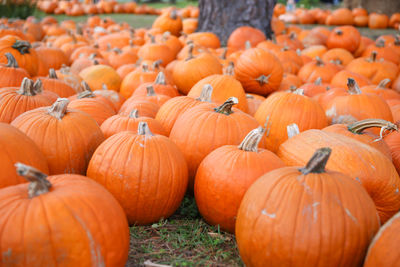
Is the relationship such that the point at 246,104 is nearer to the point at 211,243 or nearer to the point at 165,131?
the point at 165,131

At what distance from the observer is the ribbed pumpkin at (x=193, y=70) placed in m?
4.26

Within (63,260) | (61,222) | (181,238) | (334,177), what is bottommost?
(181,238)

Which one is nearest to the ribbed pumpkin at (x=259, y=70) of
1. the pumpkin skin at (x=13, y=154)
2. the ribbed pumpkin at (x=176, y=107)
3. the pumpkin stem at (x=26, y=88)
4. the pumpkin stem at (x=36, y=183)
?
the ribbed pumpkin at (x=176, y=107)

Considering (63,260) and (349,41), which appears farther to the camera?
(349,41)

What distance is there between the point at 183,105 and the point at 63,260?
1807 mm

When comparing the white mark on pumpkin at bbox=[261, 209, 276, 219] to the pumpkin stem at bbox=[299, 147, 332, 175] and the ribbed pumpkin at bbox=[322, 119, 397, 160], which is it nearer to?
the pumpkin stem at bbox=[299, 147, 332, 175]

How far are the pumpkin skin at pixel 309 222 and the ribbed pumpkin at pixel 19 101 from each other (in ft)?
6.84

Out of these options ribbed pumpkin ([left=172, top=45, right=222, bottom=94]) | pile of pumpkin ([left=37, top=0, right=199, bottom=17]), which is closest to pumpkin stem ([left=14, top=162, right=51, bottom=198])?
ribbed pumpkin ([left=172, top=45, right=222, bottom=94])

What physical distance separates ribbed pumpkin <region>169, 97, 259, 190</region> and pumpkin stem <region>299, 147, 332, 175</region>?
2.90ft

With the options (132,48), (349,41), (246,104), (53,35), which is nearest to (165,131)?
(246,104)

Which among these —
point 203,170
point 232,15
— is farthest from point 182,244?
point 232,15

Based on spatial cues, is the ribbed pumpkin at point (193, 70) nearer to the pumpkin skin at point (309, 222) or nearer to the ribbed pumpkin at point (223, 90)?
the ribbed pumpkin at point (223, 90)

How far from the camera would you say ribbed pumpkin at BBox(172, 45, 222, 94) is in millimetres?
4258

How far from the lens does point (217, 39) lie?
22.4 feet
